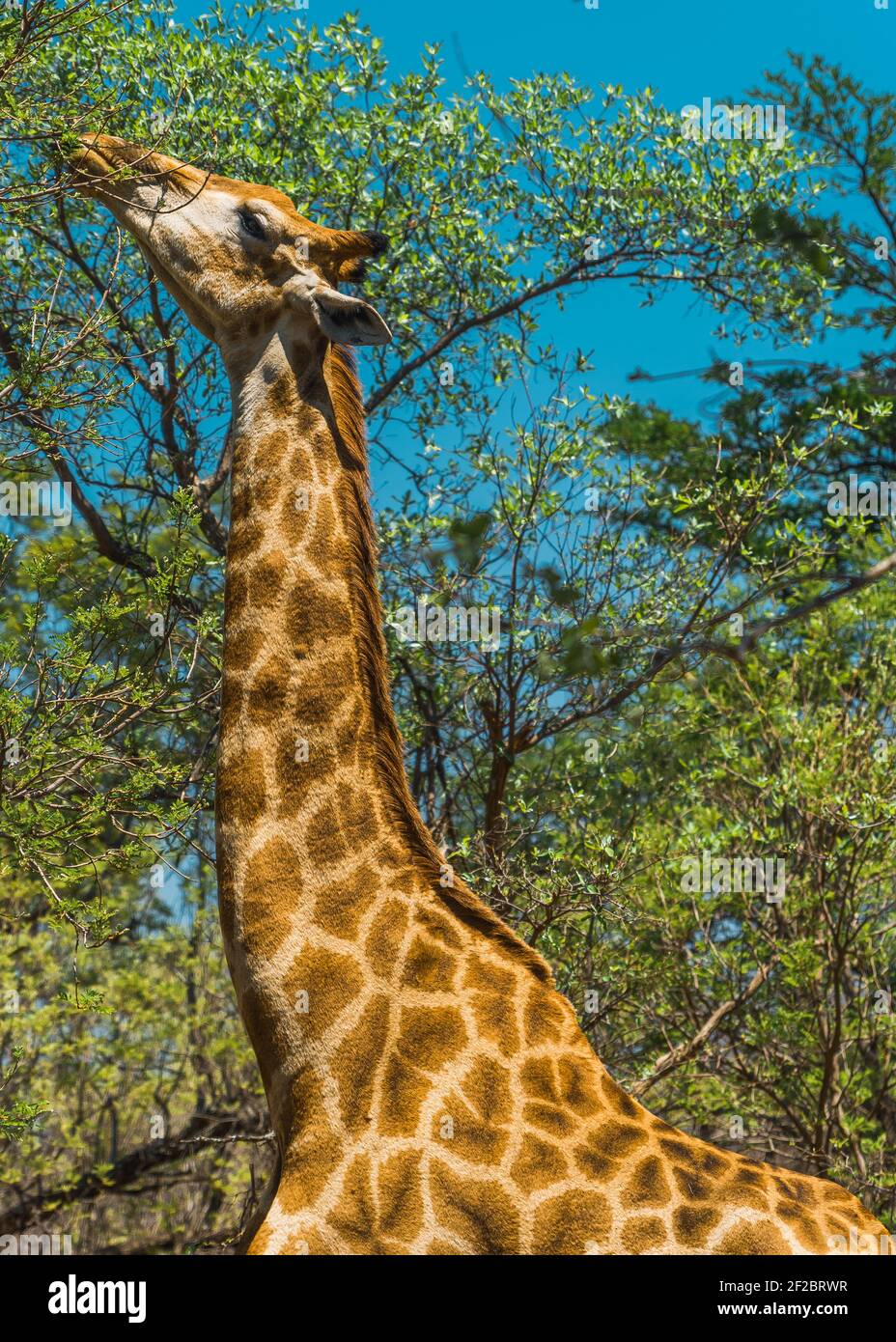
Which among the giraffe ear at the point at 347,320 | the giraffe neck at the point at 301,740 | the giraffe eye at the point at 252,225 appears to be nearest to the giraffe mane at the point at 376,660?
the giraffe neck at the point at 301,740

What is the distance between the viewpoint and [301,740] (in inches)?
170

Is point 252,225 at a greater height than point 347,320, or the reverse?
point 252,225

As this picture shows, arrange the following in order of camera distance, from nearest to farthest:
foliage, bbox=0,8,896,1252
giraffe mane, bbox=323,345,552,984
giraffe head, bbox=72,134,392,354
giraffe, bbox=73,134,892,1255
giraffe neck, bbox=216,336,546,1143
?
giraffe, bbox=73,134,892,1255
giraffe neck, bbox=216,336,546,1143
giraffe mane, bbox=323,345,552,984
giraffe head, bbox=72,134,392,354
foliage, bbox=0,8,896,1252

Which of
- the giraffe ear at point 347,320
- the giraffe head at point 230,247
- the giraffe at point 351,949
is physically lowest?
the giraffe at point 351,949

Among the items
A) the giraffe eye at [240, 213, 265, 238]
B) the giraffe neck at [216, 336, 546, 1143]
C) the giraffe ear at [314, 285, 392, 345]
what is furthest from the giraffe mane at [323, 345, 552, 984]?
the giraffe eye at [240, 213, 265, 238]

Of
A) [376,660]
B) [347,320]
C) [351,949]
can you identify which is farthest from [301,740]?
[347,320]

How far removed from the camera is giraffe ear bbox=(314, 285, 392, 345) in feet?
15.3

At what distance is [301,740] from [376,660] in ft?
1.32

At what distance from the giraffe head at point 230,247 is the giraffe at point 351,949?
0.01 m

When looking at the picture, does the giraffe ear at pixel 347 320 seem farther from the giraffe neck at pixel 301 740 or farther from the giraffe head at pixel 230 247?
the giraffe neck at pixel 301 740

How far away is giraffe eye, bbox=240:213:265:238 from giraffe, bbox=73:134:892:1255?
0.04 ft

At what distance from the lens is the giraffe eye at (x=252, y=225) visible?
5.01 meters

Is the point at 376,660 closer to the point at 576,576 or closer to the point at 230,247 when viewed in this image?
the point at 230,247

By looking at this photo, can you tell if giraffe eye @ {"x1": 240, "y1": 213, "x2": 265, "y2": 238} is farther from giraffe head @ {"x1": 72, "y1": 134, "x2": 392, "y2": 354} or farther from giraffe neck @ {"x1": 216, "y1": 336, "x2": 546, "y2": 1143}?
giraffe neck @ {"x1": 216, "y1": 336, "x2": 546, "y2": 1143}
